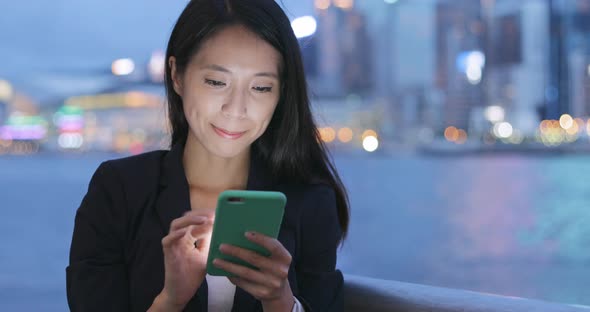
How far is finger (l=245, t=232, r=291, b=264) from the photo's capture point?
38.4 inches

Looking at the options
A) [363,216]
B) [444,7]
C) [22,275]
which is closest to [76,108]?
[363,216]

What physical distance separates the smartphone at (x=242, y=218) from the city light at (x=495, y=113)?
3903cm

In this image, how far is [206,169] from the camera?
1.38m

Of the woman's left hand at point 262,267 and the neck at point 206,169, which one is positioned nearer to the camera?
the woman's left hand at point 262,267

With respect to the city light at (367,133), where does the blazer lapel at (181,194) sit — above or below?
above

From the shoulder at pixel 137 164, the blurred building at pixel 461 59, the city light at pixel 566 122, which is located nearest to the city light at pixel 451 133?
the blurred building at pixel 461 59

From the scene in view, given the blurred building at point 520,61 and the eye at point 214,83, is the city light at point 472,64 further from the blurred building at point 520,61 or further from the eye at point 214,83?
the eye at point 214,83

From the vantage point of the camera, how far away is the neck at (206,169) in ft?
4.51

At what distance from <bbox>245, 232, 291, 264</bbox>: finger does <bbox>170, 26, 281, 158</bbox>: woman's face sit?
290 mm

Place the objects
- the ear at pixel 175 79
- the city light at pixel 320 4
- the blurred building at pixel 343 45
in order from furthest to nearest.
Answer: the blurred building at pixel 343 45 → the city light at pixel 320 4 → the ear at pixel 175 79

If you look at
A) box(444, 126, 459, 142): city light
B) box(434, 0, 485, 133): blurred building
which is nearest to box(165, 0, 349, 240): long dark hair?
box(434, 0, 485, 133): blurred building

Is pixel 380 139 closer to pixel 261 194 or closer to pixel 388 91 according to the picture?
pixel 388 91

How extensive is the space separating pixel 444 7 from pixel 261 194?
1307 inches

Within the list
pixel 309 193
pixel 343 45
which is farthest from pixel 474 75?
pixel 309 193
